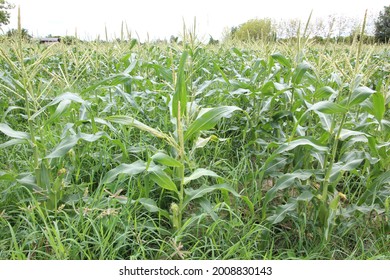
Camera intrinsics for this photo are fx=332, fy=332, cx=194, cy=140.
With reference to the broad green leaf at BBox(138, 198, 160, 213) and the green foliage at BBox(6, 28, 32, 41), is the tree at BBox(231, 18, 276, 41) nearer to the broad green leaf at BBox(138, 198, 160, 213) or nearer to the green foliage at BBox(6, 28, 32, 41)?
the broad green leaf at BBox(138, 198, 160, 213)

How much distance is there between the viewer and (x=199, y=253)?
80.1 inches

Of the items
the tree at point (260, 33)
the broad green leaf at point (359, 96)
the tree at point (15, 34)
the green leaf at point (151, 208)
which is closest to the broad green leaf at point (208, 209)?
the green leaf at point (151, 208)

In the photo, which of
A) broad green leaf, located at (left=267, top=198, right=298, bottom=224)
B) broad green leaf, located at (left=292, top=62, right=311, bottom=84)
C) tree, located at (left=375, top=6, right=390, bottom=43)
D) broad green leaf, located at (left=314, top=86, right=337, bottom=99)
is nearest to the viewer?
broad green leaf, located at (left=267, top=198, right=298, bottom=224)

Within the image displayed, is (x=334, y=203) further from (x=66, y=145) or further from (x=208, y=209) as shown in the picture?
(x=66, y=145)

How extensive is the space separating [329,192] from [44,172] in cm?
191

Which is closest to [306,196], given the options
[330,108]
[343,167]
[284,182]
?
[284,182]

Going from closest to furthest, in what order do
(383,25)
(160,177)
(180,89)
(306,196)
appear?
(180,89) → (160,177) → (306,196) → (383,25)

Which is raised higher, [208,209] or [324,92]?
[324,92]

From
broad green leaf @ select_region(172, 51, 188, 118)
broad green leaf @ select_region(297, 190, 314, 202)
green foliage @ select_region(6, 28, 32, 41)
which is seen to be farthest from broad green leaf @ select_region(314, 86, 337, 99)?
green foliage @ select_region(6, 28, 32, 41)

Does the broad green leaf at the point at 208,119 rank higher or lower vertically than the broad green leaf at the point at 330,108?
lower

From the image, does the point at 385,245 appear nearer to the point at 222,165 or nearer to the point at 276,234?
the point at 276,234

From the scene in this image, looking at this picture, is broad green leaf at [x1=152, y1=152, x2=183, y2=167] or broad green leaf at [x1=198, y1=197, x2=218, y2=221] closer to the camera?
broad green leaf at [x1=152, y1=152, x2=183, y2=167]

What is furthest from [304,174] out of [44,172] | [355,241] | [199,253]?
[44,172]

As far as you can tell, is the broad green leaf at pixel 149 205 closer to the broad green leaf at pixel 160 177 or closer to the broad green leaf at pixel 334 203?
A: the broad green leaf at pixel 160 177
